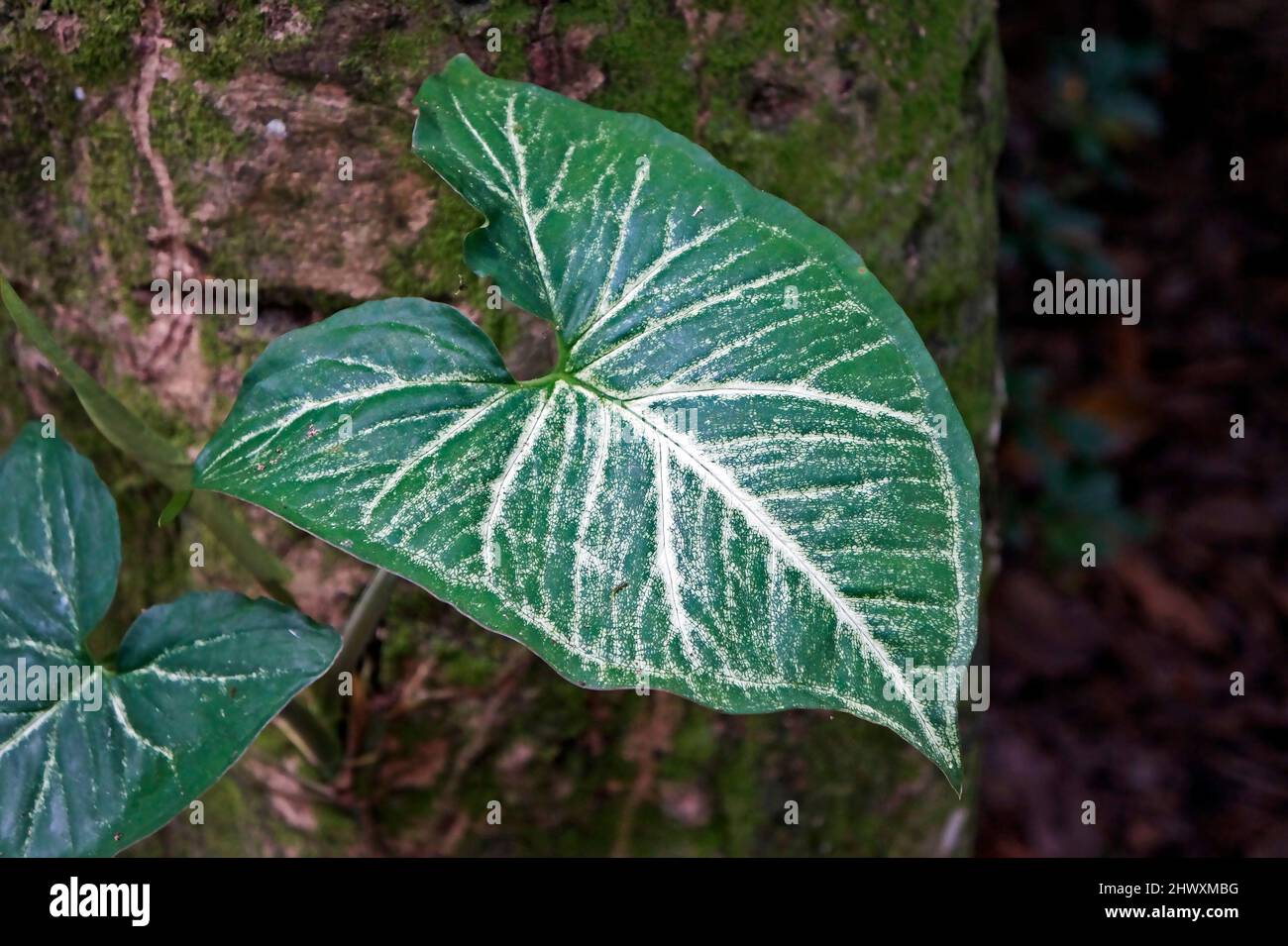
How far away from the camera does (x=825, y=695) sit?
0.75 metres

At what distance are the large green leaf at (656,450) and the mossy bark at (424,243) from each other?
27cm

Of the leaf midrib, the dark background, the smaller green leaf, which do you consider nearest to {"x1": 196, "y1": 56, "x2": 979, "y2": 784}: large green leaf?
the leaf midrib

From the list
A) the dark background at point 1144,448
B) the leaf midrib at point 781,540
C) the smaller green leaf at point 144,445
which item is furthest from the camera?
the dark background at point 1144,448

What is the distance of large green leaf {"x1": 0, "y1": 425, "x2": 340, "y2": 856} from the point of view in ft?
2.89

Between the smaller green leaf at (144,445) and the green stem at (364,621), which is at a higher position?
the smaller green leaf at (144,445)

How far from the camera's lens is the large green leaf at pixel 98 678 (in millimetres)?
881

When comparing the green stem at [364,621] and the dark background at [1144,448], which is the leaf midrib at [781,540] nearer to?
the green stem at [364,621]

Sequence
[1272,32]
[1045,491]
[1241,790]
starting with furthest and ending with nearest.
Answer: [1272,32]
[1045,491]
[1241,790]

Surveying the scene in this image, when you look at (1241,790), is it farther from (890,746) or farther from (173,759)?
(173,759)

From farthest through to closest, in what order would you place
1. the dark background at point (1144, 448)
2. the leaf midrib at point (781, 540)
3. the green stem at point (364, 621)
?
the dark background at point (1144, 448)
the green stem at point (364, 621)
the leaf midrib at point (781, 540)

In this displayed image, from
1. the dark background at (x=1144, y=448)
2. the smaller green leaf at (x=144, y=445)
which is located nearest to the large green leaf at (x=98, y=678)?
the smaller green leaf at (x=144, y=445)
